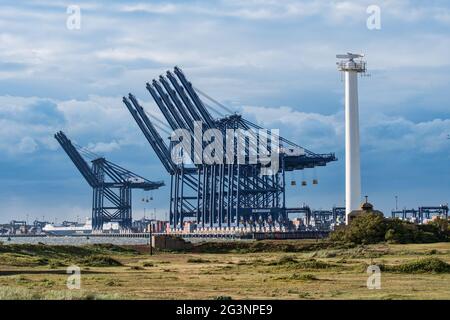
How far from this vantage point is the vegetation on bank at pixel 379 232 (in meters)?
71.6

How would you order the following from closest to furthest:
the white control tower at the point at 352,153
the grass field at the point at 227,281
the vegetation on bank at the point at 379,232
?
the grass field at the point at 227,281 < the vegetation on bank at the point at 379,232 < the white control tower at the point at 352,153

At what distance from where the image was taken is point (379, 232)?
72312mm

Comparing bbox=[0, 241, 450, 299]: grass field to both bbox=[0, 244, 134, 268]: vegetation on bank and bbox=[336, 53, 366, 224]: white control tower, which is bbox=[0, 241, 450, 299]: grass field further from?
bbox=[336, 53, 366, 224]: white control tower

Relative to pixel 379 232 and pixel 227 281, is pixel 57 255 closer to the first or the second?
pixel 379 232

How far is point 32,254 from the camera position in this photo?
5938cm

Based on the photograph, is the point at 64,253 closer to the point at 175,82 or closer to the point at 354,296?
the point at 354,296

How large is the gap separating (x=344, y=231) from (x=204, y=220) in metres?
74.3

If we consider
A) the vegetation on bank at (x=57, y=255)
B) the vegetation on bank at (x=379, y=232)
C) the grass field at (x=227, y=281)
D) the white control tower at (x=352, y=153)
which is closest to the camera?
the grass field at (x=227, y=281)

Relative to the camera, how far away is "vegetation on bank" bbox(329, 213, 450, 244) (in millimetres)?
71625

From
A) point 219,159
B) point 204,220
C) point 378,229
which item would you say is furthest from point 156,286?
point 204,220

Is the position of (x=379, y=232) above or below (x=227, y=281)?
above

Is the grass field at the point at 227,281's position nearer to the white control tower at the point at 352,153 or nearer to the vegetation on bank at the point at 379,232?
the vegetation on bank at the point at 379,232

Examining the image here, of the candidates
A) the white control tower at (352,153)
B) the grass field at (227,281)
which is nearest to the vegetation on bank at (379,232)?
the white control tower at (352,153)

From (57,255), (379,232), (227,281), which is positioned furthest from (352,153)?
(227,281)
